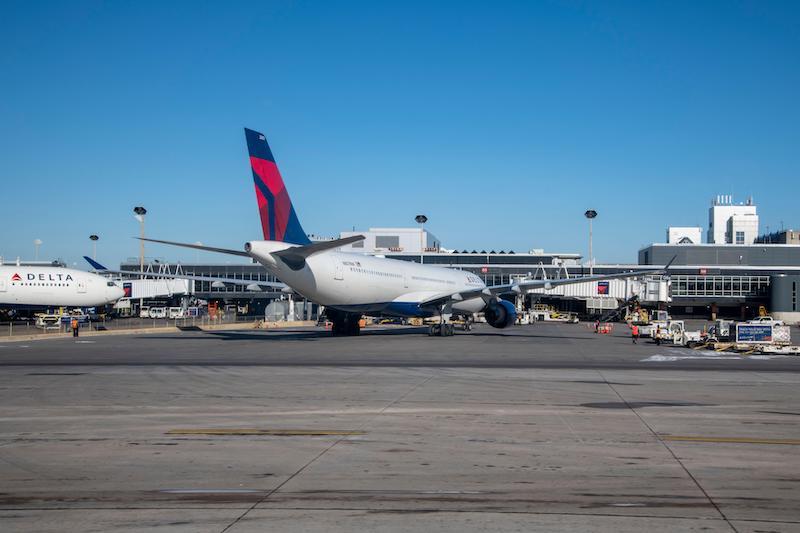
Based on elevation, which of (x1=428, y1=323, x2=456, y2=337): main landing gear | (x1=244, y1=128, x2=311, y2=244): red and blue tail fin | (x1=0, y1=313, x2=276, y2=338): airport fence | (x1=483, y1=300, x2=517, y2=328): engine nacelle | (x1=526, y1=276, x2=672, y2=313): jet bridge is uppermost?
(x1=244, y1=128, x2=311, y2=244): red and blue tail fin

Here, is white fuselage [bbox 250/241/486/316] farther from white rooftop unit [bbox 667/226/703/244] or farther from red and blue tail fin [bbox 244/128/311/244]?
white rooftop unit [bbox 667/226/703/244]

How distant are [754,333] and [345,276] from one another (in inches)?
854

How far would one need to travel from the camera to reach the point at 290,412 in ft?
49.6

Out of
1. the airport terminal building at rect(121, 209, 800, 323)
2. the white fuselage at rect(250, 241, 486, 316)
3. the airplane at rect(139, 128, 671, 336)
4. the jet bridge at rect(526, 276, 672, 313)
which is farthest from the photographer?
the airport terminal building at rect(121, 209, 800, 323)

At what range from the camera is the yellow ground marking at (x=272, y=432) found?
1252 centimetres

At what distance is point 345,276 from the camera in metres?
40.8

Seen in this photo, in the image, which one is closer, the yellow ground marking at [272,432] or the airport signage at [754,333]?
the yellow ground marking at [272,432]

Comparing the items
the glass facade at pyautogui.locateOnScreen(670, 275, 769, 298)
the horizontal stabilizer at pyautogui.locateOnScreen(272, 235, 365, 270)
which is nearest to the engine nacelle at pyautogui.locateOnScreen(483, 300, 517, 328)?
the horizontal stabilizer at pyautogui.locateOnScreen(272, 235, 365, 270)

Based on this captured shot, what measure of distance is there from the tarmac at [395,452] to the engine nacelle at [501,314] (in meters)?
26.2

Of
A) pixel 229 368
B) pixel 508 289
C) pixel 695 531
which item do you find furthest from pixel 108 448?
pixel 508 289

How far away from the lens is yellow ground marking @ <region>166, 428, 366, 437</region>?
493 inches

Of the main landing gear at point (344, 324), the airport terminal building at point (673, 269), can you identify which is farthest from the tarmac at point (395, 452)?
the airport terminal building at point (673, 269)

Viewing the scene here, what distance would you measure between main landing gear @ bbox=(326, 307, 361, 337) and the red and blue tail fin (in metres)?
11.7

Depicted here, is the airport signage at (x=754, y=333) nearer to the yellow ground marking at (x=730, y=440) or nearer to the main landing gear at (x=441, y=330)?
the main landing gear at (x=441, y=330)
